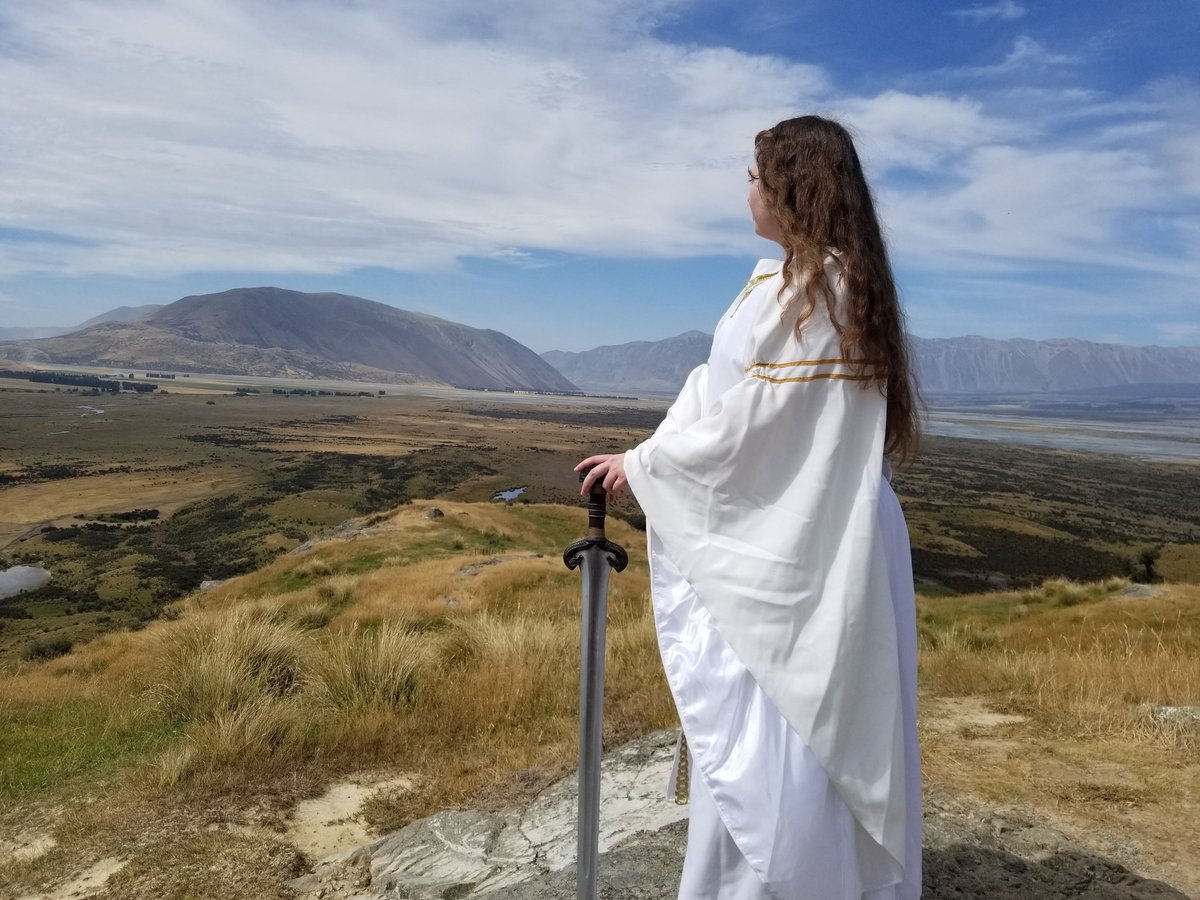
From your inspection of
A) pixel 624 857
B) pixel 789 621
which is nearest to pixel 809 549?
pixel 789 621

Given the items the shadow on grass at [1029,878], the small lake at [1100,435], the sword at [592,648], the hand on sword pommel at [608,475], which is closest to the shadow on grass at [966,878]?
the shadow on grass at [1029,878]

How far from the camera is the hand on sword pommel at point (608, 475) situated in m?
2.31

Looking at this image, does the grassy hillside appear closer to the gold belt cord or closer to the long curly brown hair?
the gold belt cord

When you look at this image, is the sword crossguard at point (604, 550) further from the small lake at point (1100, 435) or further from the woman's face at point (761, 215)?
the small lake at point (1100, 435)

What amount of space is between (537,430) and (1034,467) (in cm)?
5817

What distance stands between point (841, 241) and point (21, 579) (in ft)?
144

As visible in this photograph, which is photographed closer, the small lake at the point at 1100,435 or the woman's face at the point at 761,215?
the woman's face at the point at 761,215

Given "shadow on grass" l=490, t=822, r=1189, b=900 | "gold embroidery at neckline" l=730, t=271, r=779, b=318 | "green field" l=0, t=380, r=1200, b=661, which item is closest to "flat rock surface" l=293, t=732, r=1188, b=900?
"shadow on grass" l=490, t=822, r=1189, b=900

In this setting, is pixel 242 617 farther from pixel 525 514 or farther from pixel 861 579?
pixel 525 514

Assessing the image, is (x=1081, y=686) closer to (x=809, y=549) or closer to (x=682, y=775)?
(x=682, y=775)

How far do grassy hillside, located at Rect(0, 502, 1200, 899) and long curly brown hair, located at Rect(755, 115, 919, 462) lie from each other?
7.69 feet

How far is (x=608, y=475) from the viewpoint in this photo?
2.33 m

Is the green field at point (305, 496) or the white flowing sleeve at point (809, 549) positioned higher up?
the white flowing sleeve at point (809, 549)

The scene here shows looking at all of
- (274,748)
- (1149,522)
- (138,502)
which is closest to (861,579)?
(274,748)
